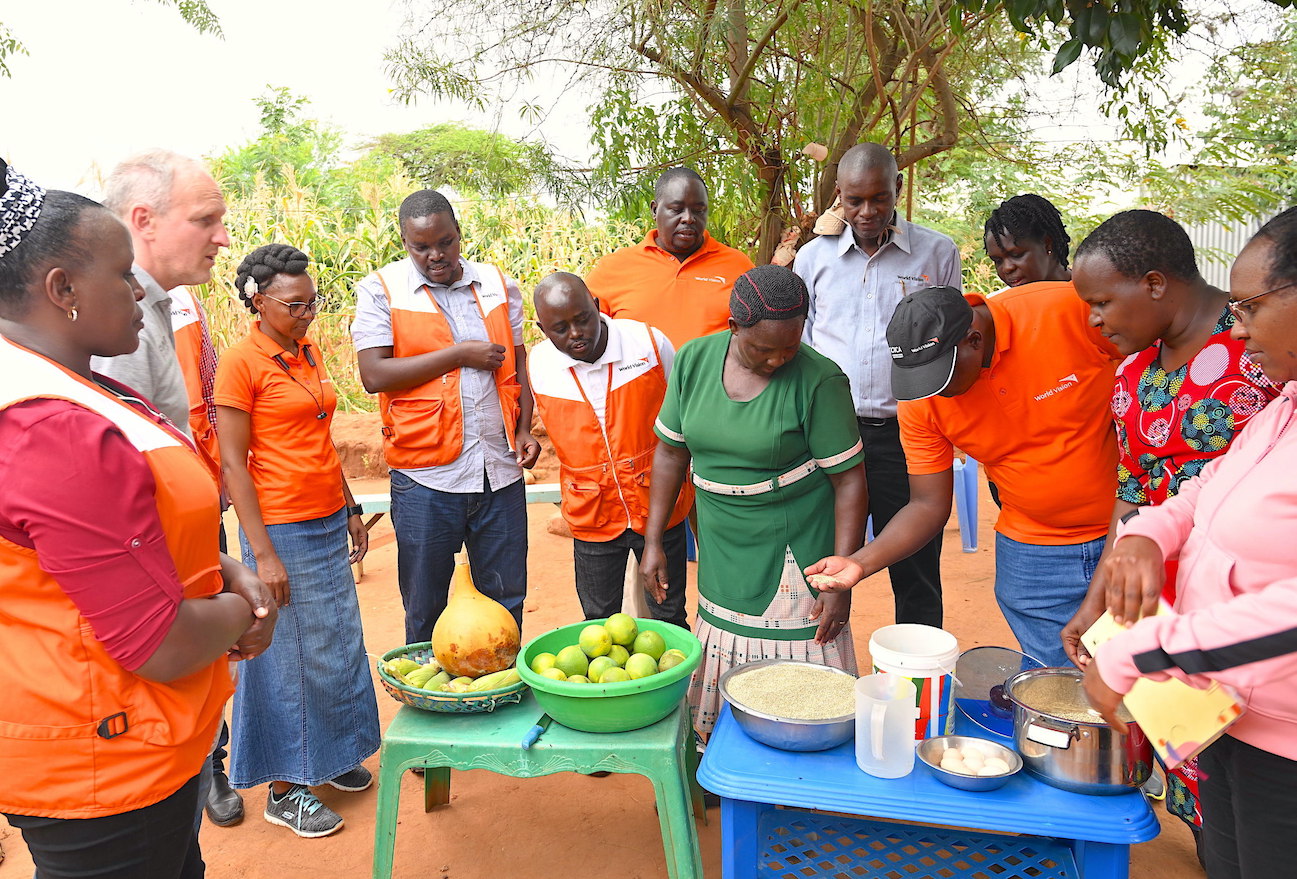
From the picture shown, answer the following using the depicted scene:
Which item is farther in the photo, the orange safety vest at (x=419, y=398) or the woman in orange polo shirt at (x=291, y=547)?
the orange safety vest at (x=419, y=398)

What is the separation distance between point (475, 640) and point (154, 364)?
1143 millimetres

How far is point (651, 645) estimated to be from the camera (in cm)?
254

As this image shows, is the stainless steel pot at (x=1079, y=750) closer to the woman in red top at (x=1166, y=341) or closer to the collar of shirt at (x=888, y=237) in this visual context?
the woman in red top at (x=1166, y=341)

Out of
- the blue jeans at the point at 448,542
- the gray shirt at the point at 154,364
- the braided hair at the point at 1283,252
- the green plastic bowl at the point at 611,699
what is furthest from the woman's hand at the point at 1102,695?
the blue jeans at the point at 448,542

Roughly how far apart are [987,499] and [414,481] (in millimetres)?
5663

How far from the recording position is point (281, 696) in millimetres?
3213

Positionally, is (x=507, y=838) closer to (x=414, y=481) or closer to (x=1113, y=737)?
(x=414, y=481)

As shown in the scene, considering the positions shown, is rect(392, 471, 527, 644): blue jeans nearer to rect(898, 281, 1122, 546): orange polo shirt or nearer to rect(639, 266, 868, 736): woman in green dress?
rect(639, 266, 868, 736): woman in green dress

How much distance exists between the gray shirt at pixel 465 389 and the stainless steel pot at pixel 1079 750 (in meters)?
2.19

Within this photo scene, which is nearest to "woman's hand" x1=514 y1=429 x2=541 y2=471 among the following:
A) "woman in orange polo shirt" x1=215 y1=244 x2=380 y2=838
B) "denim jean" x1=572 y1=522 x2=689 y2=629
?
"denim jean" x1=572 y1=522 x2=689 y2=629

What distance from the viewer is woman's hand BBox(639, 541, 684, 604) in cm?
311

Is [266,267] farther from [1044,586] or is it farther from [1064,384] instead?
[1044,586]

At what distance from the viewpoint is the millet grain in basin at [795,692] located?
7.29 ft

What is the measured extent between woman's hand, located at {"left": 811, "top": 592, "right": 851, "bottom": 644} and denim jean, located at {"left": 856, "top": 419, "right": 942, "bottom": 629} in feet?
3.11
